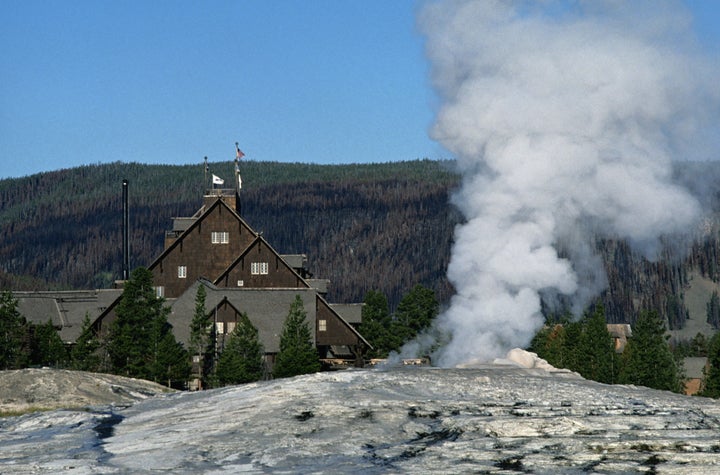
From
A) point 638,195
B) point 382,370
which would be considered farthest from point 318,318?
point 382,370

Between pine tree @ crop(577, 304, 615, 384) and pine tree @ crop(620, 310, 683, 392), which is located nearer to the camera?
pine tree @ crop(620, 310, 683, 392)

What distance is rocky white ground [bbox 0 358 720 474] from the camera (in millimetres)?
31453

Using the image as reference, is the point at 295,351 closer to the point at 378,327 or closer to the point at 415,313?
the point at 378,327

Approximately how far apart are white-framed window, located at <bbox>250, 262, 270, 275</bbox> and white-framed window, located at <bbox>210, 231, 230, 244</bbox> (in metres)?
5.35

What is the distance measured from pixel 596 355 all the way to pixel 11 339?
38.3m

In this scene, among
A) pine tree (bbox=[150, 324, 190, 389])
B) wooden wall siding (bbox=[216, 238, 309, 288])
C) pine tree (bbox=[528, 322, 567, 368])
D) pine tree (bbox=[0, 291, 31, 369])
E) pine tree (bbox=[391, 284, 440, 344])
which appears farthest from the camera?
pine tree (bbox=[391, 284, 440, 344])

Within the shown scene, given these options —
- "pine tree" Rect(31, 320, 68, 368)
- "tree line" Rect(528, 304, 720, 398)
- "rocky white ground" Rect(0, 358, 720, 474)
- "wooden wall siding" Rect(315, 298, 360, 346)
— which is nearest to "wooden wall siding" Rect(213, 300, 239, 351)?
"wooden wall siding" Rect(315, 298, 360, 346)

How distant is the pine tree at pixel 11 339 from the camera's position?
257 feet

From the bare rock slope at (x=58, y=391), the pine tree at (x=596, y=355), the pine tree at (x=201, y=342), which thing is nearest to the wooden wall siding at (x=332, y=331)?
the pine tree at (x=201, y=342)

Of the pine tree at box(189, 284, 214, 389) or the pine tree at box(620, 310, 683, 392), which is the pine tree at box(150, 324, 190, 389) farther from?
the pine tree at box(620, 310, 683, 392)

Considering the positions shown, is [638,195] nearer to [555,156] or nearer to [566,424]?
[555,156]

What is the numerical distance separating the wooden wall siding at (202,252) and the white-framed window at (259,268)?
4160mm

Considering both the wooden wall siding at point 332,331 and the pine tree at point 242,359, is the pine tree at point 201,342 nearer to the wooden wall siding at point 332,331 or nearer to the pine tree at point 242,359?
the pine tree at point 242,359

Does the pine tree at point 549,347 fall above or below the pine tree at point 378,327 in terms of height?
below
